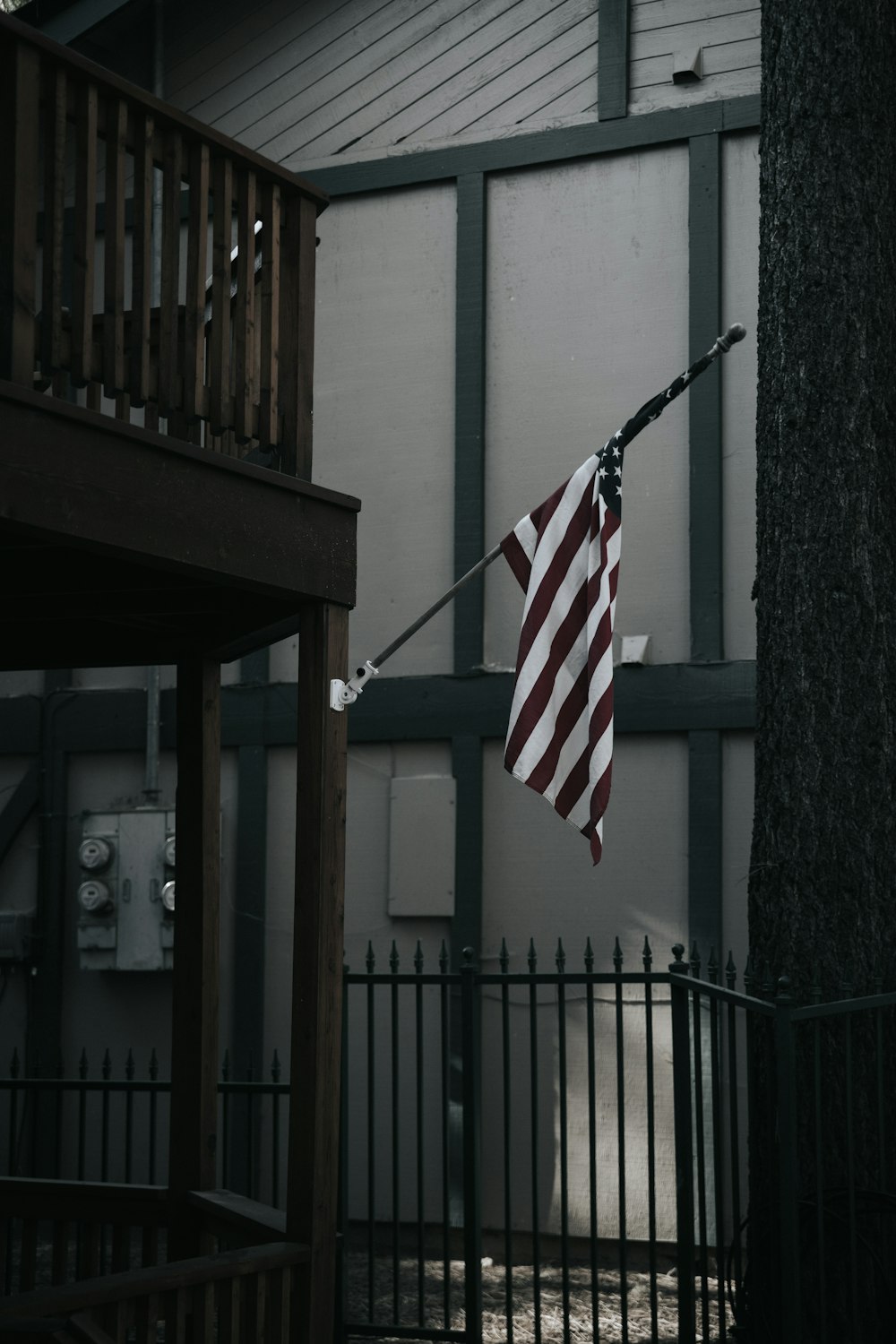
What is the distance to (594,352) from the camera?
339 inches

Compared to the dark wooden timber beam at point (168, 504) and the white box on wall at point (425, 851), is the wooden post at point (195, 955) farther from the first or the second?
the white box on wall at point (425, 851)

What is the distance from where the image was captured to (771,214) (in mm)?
5754

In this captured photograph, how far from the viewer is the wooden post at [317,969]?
4.48 m

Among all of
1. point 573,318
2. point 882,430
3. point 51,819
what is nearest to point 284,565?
point 882,430

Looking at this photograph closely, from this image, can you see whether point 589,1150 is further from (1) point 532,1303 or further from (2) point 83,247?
(2) point 83,247

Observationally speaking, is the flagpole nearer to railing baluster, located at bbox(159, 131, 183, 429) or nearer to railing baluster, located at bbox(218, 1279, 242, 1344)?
railing baluster, located at bbox(159, 131, 183, 429)

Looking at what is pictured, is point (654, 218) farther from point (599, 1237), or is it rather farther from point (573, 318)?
point (599, 1237)

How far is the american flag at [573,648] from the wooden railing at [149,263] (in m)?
0.91

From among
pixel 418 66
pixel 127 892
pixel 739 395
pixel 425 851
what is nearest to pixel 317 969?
pixel 425 851

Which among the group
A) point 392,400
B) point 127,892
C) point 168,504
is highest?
point 392,400

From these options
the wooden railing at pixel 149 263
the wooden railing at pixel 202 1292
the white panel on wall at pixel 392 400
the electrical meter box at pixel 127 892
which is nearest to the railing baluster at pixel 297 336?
the wooden railing at pixel 149 263

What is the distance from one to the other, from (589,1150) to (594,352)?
14.2 ft

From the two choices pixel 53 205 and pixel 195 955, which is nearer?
pixel 53 205

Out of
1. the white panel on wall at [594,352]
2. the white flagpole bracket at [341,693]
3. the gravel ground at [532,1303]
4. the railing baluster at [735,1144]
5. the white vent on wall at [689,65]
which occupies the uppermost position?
the white vent on wall at [689,65]
